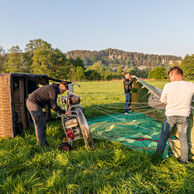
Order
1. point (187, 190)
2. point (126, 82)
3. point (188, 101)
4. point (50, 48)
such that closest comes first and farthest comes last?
point (187, 190)
point (188, 101)
point (126, 82)
point (50, 48)

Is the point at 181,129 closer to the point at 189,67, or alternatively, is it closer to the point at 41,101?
the point at 41,101

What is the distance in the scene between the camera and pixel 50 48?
5134 centimetres

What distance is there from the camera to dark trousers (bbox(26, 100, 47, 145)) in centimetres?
315

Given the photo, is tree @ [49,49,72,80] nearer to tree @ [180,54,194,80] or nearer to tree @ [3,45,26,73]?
tree @ [3,45,26,73]

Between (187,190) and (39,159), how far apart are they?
2488 mm

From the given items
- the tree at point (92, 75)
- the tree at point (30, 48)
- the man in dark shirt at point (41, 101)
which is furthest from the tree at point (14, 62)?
the man in dark shirt at point (41, 101)

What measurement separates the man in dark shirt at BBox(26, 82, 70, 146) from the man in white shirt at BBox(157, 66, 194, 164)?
2.01 m

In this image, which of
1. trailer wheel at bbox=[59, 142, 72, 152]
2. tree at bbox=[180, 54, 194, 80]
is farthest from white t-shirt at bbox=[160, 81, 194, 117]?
tree at bbox=[180, 54, 194, 80]

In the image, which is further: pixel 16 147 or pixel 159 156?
pixel 16 147

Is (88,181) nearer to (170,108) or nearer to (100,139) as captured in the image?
(100,139)

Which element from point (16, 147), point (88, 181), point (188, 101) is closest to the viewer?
point (88, 181)

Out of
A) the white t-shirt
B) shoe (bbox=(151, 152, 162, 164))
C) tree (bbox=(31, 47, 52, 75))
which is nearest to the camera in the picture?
the white t-shirt

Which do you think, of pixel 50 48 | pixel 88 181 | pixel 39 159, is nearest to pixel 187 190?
pixel 88 181

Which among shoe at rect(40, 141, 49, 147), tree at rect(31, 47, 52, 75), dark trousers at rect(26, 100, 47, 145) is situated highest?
tree at rect(31, 47, 52, 75)
